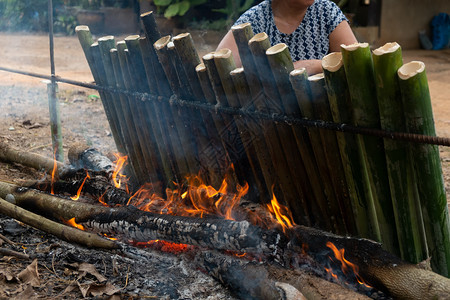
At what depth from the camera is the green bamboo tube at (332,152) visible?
2.72 meters

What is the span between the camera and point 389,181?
2.70 m

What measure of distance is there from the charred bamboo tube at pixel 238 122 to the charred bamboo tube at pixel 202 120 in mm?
223

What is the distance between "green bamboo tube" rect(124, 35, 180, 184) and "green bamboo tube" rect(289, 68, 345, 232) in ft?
4.02

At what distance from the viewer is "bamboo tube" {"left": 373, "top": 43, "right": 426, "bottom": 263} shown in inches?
96.6

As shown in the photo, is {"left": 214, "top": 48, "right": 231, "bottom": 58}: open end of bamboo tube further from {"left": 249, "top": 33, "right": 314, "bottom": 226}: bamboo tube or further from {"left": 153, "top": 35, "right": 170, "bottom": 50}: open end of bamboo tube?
{"left": 153, "top": 35, "right": 170, "bottom": 50}: open end of bamboo tube

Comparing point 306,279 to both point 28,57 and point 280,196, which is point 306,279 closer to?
point 280,196

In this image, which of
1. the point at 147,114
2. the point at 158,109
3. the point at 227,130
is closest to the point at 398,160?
the point at 227,130

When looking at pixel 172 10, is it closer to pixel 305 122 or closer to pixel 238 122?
pixel 238 122

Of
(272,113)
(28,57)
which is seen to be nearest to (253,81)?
(272,113)

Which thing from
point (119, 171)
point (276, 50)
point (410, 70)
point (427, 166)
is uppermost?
point (276, 50)

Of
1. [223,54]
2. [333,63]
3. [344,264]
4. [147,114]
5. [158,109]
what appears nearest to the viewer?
[333,63]

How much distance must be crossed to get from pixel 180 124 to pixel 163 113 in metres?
0.19

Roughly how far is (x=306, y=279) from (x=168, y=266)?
96 cm

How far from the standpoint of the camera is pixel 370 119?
262cm
